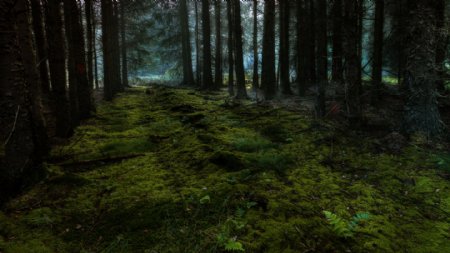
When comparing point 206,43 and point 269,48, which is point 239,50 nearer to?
point 269,48

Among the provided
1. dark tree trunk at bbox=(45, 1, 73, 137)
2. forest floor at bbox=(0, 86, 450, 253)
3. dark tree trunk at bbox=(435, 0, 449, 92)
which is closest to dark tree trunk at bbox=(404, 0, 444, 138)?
Answer: dark tree trunk at bbox=(435, 0, 449, 92)

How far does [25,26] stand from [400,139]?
8.57 metres

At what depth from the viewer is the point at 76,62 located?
1154 centimetres

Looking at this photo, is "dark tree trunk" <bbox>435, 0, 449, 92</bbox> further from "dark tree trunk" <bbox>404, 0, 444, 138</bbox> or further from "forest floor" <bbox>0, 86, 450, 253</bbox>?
"forest floor" <bbox>0, 86, 450, 253</bbox>

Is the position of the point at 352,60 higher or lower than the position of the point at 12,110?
higher

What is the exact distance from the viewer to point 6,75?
187 inches

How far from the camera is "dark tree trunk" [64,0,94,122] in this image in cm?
1080

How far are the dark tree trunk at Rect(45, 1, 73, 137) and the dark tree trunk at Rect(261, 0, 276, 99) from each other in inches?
356

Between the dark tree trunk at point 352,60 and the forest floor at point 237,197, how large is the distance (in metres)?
0.74

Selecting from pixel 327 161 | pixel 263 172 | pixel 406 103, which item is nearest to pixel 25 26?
pixel 263 172

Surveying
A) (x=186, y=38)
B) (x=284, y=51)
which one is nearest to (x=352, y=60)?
(x=284, y=51)

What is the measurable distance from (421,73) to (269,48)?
8.24 meters

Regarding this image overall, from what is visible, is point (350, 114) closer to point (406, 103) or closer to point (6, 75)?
point (406, 103)

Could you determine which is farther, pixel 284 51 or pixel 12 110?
pixel 284 51
